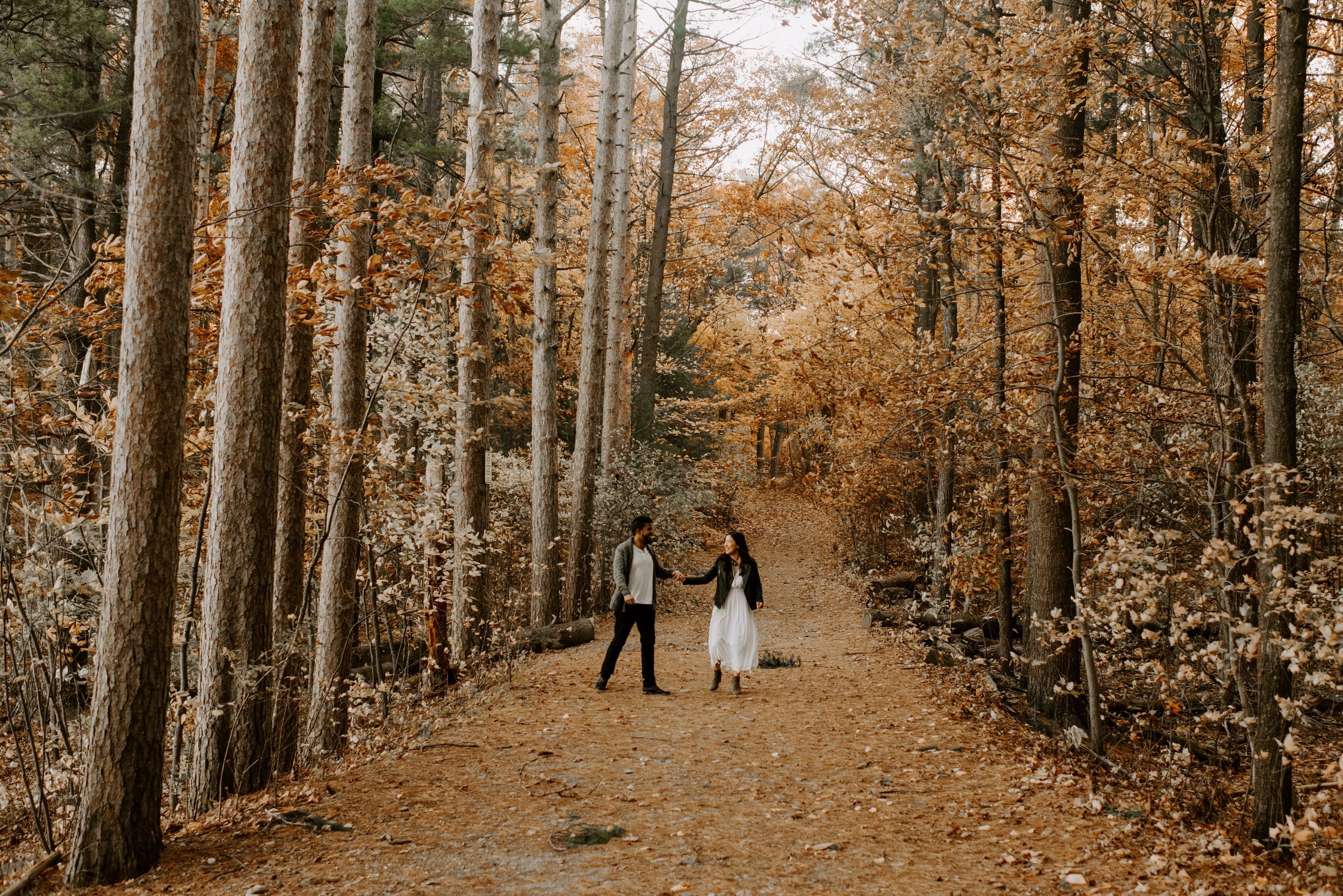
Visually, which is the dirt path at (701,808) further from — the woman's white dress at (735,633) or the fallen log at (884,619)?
the fallen log at (884,619)

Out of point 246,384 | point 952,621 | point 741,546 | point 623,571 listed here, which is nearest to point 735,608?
point 741,546

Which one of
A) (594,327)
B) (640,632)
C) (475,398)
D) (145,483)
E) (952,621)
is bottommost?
(952,621)

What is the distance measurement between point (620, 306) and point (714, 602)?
8.00 metres

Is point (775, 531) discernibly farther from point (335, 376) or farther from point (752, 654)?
point (335, 376)

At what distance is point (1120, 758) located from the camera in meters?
7.94

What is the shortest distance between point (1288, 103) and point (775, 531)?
23.9m

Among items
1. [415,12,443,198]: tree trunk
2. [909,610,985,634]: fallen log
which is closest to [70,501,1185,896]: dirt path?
[909,610,985,634]: fallen log

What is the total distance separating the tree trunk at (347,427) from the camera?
749 cm

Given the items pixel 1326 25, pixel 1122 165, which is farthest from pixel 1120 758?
pixel 1326 25

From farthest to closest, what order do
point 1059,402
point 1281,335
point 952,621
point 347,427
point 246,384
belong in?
point 952,621
point 347,427
point 1059,402
point 246,384
point 1281,335

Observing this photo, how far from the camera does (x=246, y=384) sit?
5.51 m

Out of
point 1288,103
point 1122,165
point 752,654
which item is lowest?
point 752,654

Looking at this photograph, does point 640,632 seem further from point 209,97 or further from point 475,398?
point 209,97

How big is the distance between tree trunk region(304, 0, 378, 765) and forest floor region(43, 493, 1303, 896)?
863 mm
